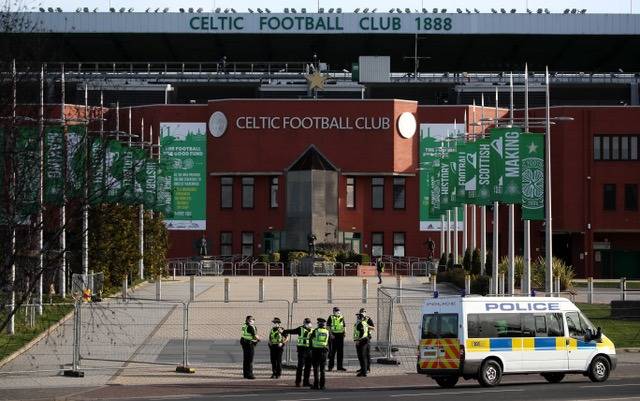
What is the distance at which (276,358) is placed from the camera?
121 feet

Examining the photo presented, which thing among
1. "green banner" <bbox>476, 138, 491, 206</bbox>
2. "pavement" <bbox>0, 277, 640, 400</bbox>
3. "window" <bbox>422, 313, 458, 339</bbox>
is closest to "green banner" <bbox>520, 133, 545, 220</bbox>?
"green banner" <bbox>476, 138, 491, 206</bbox>

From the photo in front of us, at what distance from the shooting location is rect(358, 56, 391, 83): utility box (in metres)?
103

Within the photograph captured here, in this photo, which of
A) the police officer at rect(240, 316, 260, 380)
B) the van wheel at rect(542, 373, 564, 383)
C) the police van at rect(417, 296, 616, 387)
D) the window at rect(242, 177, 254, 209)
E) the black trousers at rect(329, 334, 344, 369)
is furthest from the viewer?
the window at rect(242, 177, 254, 209)

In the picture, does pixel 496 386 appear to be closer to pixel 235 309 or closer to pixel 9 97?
pixel 9 97

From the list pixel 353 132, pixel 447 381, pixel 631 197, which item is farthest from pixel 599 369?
pixel 353 132

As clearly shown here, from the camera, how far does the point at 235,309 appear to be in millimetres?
51344

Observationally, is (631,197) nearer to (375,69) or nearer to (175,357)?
(375,69)

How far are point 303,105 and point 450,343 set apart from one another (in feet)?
205

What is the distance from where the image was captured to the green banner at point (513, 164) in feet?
152

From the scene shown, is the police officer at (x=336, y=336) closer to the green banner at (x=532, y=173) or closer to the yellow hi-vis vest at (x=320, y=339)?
the yellow hi-vis vest at (x=320, y=339)

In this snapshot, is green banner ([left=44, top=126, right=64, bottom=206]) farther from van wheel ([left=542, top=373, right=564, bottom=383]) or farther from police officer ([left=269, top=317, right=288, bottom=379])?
van wheel ([left=542, top=373, right=564, bottom=383])

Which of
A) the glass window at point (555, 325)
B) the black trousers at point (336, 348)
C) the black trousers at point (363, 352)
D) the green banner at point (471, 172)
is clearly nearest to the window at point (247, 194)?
the green banner at point (471, 172)

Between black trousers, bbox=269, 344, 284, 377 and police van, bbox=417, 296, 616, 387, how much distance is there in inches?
159

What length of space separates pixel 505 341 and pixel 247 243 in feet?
205
